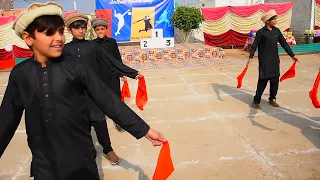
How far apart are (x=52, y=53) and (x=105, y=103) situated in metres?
0.47

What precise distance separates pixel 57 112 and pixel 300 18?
59.5ft

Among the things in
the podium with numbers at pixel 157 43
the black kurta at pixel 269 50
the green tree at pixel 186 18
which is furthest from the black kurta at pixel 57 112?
the green tree at pixel 186 18

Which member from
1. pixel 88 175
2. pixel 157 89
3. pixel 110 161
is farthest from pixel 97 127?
pixel 157 89

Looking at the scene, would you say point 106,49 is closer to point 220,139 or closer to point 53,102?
point 220,139

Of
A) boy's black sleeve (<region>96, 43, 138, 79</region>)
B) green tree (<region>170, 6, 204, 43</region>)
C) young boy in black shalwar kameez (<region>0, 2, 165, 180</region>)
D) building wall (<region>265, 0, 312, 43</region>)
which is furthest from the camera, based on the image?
building wall (<region>265, 0, 312, 43</region>)

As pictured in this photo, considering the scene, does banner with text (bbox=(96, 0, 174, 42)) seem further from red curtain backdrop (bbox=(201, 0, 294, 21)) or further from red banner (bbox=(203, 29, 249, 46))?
red banner (bbox=(203, 29, 249, 46))

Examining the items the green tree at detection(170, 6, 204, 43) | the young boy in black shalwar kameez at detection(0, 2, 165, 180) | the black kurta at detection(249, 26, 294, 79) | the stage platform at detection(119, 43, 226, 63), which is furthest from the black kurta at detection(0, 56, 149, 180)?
the green tree at detection(170, 6, 204, 43)

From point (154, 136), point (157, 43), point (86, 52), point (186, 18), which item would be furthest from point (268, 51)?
point (186, 18)

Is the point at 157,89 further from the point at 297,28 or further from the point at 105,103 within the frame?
the point at 297,28

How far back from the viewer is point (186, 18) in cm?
1548

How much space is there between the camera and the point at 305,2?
648 inches

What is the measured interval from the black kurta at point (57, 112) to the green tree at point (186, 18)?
14.2 m

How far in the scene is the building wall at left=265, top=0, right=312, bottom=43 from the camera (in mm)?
16328

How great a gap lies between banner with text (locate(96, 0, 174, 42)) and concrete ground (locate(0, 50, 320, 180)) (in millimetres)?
9323
